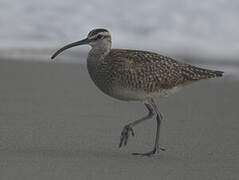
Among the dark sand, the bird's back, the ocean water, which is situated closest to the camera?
the dark sand

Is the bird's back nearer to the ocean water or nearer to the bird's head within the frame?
the bird's head

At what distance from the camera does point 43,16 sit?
13.3 m

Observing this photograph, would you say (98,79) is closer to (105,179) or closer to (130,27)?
(105,179)

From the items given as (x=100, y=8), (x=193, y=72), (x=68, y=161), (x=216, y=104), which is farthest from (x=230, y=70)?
(x=68, y=161)

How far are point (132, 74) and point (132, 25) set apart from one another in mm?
6633

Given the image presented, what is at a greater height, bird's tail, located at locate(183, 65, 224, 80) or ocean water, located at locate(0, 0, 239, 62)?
ocean water, located at locate(0, 0, 239, 62)

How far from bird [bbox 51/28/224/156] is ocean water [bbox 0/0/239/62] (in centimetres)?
500

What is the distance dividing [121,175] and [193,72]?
5.47 ft

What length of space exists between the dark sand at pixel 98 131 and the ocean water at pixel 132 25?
6.40 ft

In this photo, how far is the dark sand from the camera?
5.83m

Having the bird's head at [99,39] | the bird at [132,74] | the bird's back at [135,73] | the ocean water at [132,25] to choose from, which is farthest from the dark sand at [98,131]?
the ocean water at [132,25]

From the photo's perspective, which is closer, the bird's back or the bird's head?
the bird's back

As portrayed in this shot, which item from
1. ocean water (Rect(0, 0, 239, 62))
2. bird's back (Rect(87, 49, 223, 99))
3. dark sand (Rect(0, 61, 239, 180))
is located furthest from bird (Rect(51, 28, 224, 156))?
ocean water (Rect(0, 0, 239, 62))

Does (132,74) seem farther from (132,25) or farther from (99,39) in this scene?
(132,25)
